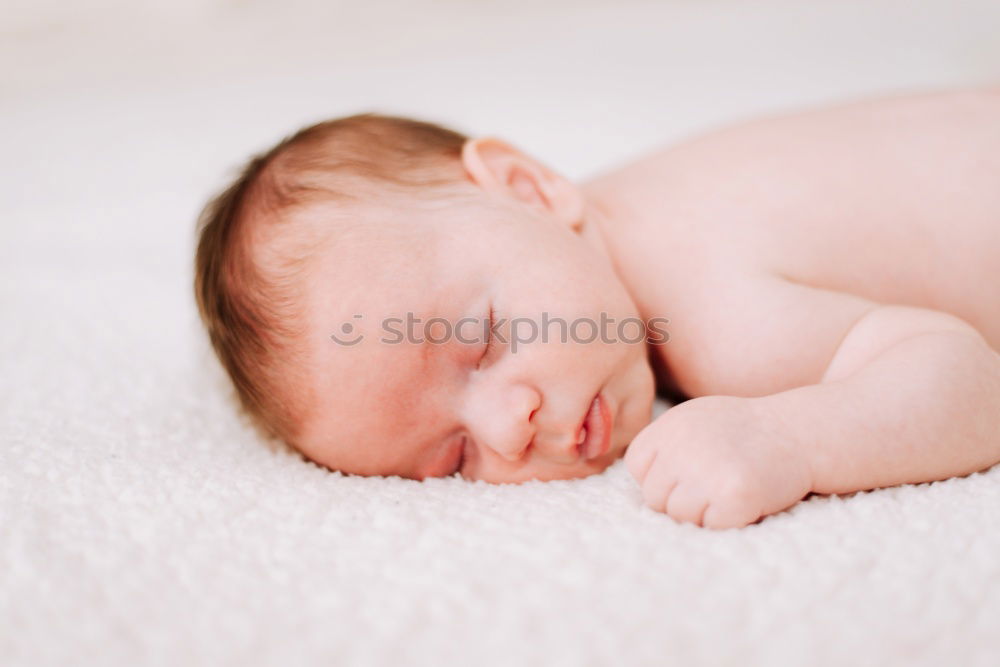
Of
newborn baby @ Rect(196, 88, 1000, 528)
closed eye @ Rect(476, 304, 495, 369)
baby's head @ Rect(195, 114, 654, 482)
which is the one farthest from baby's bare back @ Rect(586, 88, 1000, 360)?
closed eye @ Rect(476, 304, 495, 369)

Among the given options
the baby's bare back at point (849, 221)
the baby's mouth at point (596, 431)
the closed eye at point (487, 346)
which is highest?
the baby's bare back at point (849, 221)

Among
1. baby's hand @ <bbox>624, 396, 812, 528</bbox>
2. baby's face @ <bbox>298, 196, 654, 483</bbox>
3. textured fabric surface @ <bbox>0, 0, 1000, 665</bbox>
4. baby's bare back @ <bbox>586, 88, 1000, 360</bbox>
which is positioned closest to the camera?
textured fabric surface @ <bbox>0, 0, 1000, 665</bbox>

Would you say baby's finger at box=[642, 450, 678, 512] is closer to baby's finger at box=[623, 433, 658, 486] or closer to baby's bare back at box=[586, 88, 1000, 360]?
baby's finger at box=[623, 433, 658, 486]

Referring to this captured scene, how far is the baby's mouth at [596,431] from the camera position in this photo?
0.83 m

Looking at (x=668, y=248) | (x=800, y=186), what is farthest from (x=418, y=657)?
(x=800, y=186)

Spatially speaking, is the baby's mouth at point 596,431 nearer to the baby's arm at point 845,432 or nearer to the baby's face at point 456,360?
the baby's face at point 456,360

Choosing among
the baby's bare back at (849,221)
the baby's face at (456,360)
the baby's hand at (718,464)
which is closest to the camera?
the baby's hand at (718,464)

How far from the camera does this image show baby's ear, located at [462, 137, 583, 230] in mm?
977

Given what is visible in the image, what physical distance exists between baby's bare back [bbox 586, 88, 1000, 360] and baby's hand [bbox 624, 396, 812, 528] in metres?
0.24

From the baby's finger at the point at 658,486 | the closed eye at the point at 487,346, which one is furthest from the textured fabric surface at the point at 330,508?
the closed eye at the point at 487,346

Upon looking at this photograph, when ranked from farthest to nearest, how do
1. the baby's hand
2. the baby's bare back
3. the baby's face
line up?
1. the baby's bare back
2. the baby's face
3. the baby's hand

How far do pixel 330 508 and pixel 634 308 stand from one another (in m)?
0.40

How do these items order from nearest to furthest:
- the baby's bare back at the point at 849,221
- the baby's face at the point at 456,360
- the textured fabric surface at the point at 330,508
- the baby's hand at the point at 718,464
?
the textured fabric surface at the point at 330,508 < the baby's hand at the point at 718,464 < the baby's face at the point at 456,360 < the baby's bare back at the point at 849,221

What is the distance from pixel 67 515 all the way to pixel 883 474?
674 millimetres
